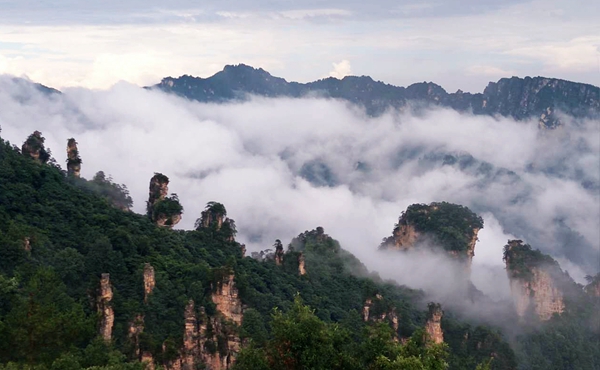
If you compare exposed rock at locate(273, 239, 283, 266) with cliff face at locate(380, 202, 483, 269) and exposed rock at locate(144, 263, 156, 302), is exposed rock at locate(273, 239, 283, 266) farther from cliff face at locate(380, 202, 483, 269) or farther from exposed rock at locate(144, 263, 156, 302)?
cliff face at locate(380, 202, 483, 269)

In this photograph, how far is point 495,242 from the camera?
6324 inches

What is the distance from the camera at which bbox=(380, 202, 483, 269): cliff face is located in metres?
85.2

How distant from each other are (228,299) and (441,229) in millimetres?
45800

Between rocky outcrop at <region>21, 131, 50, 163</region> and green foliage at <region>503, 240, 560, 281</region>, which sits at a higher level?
rocky outcrop at <region>21, 131, 50, 163</region>

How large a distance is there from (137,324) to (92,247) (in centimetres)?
709

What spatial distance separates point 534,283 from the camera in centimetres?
7931

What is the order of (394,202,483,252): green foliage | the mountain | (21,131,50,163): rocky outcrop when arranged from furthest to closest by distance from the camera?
1. (394,202,483,252): green foliage
2. (21,131,50,163): rocky outcrop
3. the mountain

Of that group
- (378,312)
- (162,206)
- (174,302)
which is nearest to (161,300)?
(174,302)

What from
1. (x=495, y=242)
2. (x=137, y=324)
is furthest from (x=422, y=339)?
(x=495, y=242)

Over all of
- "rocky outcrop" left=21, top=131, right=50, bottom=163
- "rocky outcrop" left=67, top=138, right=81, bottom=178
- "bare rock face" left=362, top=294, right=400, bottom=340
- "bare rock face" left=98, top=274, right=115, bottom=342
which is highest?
"rocky outcrop" left=21, top=131, right=50, bottom=163

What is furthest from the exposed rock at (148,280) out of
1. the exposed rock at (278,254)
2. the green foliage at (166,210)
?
the exposed rock at (278,254)

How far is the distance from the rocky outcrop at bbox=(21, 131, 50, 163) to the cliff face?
4834 cm

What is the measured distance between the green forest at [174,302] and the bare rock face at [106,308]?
0.35 m

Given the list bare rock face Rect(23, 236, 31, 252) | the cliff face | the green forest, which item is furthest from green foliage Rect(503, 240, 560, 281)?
Answer: bare rock face Rect(23, 236, 31, 252)
